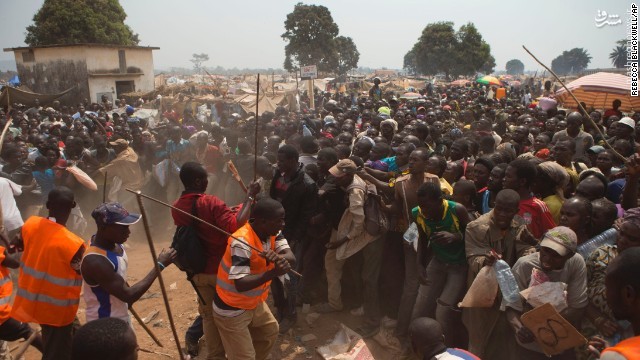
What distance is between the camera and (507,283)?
317 cm

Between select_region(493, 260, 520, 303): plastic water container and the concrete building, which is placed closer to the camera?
select_region(493, 260, 520, 303): plastic water container

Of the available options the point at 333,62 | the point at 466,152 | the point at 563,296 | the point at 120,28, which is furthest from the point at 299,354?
the point at 333,62

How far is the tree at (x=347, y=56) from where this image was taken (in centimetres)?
5772

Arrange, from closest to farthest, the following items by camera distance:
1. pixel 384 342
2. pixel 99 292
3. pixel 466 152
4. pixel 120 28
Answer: pixel 99 292 → pixel 384 342 → pixel 466 152 → pixel 120 28

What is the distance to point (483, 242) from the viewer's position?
11.7 feet

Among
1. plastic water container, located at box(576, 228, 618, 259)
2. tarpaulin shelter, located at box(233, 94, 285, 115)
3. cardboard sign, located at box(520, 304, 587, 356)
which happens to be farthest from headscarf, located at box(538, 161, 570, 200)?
tarpaulin shelter, located at box(233, 94, 285, 115)

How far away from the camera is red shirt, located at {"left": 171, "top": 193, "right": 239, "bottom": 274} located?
3.80 metres

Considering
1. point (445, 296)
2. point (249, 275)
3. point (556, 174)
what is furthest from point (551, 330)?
point (249, 275)

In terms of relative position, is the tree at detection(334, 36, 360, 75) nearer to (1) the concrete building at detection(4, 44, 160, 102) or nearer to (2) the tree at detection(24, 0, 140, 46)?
(2) the tree at detection(24, 0, 140, 46)

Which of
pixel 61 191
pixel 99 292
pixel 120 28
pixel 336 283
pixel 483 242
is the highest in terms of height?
pixel 120 28

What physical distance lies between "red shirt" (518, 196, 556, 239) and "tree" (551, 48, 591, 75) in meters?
108

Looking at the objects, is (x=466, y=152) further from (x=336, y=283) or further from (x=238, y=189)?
(x=238, y=189)

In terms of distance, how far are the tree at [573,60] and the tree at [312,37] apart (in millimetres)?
66112

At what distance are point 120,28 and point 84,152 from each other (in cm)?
3340
